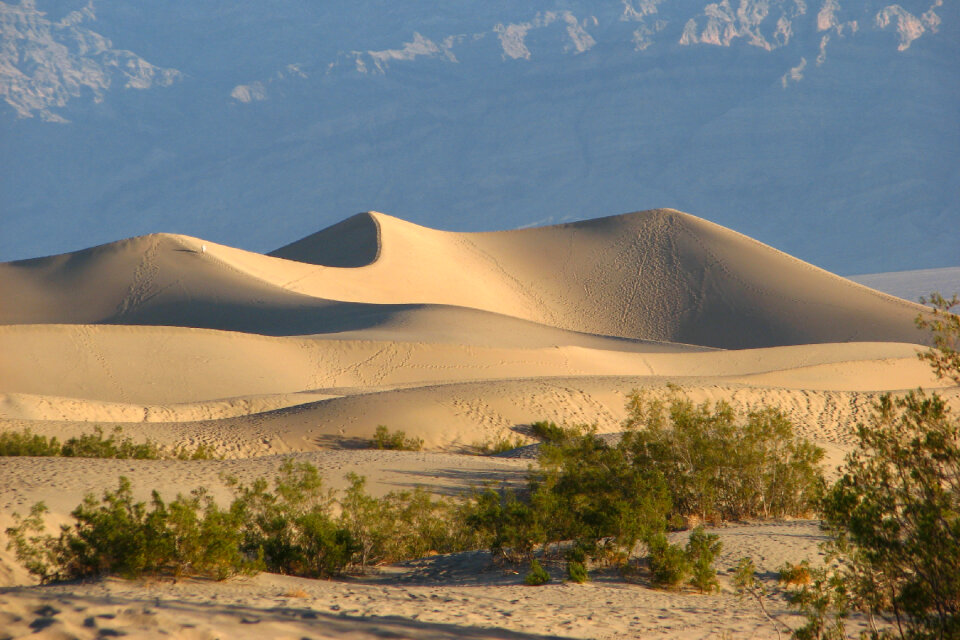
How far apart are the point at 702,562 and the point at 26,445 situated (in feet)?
35.3

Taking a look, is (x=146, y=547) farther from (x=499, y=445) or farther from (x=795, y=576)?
(x=499, y=445)

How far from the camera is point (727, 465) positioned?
10.6 meters

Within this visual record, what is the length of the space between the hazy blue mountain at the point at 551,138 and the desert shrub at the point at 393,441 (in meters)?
125

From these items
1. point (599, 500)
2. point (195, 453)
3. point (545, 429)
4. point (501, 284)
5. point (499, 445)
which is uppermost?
point (501, 284)

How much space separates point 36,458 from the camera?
41.7ft

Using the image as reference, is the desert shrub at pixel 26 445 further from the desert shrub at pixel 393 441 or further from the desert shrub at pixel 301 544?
the desert shrub at pixel 301 544

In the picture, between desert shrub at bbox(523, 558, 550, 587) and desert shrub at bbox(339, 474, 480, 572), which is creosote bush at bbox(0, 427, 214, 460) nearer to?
desert shrub at bbox(339, 474, 480, 572)

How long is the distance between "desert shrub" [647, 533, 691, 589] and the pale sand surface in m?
0.22

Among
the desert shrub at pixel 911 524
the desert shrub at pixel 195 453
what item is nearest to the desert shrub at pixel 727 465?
the desert shrub at pixel 911 524

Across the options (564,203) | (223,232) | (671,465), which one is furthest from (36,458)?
(223,232)

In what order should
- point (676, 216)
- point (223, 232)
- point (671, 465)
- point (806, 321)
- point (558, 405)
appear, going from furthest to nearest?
point (223, 232)
point (676, 216)
point (806, 321)
point (558, 405)
point (671, 465)

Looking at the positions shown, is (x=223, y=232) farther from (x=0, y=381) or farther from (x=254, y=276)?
(x=0, y=381)

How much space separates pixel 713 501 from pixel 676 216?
43133mm

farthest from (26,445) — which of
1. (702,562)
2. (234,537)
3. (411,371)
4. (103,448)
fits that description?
(411,371)
